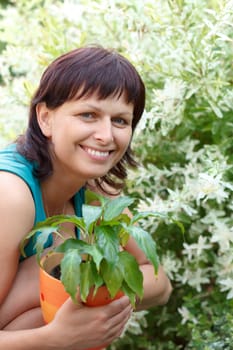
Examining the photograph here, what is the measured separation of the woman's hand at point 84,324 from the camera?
176 cm

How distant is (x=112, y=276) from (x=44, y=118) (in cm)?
62

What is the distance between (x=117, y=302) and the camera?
1.81 metres

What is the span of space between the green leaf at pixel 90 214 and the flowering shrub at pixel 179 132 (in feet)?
1.89

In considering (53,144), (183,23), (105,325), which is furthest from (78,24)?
(105,325)

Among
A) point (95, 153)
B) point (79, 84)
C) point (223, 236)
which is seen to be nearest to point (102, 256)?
point (95, 153)

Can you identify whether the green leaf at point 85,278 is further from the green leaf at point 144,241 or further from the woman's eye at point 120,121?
the woman's eye at point 120,121

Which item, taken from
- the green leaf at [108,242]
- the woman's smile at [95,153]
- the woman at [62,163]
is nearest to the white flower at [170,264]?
the woman at [62,163]

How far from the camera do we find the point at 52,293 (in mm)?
1766

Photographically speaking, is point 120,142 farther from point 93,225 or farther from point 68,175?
point 93,225

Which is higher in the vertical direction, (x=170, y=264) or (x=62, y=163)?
(x=62, y=163)

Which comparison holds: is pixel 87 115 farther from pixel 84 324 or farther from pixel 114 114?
pixel 84 324

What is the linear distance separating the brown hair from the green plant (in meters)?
0.37

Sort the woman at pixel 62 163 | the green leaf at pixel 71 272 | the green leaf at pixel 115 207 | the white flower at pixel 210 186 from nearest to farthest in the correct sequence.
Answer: the green leaf at pixel 71 272 < the green leaf at pixel 115 207 < the woman at pixel 62 163 < the white flower at pixel 210 186

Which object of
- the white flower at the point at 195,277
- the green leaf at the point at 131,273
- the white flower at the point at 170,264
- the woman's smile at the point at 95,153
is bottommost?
the white flower at the point at 195,277
